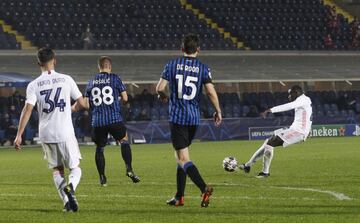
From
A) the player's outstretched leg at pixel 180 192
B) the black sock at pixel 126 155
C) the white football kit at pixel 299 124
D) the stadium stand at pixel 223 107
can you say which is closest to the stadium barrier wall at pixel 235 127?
the stadium stand at pixel 223 107

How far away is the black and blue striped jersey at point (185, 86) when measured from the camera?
38.9 ft

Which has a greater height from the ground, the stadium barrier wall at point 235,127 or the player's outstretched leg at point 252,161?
the player's outstretched leg at point 252,161

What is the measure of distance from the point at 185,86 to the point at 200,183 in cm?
128

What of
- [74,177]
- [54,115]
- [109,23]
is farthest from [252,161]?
[109,23]

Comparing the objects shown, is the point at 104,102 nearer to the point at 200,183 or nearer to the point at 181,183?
the point at 181,183

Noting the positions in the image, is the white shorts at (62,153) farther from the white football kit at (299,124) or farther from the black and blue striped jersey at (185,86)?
the white football kit at (299,124)

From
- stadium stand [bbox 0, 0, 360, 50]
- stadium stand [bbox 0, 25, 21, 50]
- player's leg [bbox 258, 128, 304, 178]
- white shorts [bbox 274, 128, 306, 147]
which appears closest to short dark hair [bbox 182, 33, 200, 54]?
player's leg [bbox 258, 128, 304, 178]

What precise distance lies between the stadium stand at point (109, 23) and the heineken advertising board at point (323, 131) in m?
6.46

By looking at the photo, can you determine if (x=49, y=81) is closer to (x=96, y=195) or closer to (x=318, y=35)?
(x=96, y=195)

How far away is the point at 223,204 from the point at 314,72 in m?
33.3

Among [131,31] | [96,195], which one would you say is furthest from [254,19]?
[96,195]

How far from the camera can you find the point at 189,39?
11.7 metres

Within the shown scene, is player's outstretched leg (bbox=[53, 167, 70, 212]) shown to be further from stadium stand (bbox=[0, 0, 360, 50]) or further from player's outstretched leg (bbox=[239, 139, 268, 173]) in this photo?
stadium stand (bbox=[0, 0, 360, 50])

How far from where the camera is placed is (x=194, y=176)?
11500 mm
